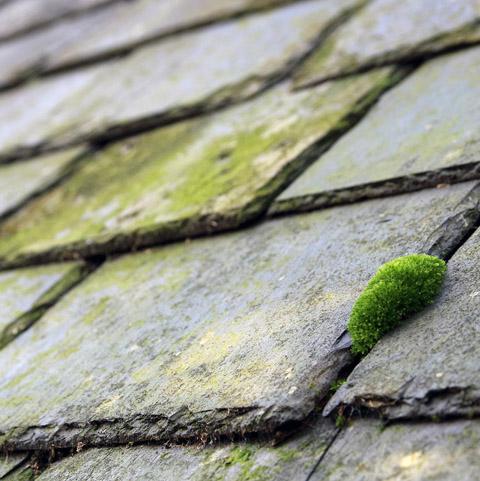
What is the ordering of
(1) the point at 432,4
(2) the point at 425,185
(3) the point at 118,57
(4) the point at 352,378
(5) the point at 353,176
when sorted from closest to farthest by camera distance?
(4) the point at 352,378 → (2) the point at 425,185 → (5) the point at 353,176 → (1) the point at 432,4 → (3) the point at 118,57

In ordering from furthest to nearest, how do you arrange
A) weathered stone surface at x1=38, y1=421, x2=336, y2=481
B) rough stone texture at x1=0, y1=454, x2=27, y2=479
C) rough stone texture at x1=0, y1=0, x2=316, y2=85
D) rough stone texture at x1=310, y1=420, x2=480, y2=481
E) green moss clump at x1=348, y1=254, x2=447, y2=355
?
rough stone texture at x1=0, y1=0, x2=316, y2=85 < rough stone texture at x1=0, y1=454, x2=27, y2=479 < green moss clump at x1=348, y1=254, x2=447, y2=355 < weathered stone surface at x1=38, y1=421, x2=336, y2=481 < rough stone texture at x1=310, y1=420, x2=480, y2=481

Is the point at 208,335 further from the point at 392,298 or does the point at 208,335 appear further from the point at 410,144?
the point at 410,144

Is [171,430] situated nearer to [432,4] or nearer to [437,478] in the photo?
[437,478]

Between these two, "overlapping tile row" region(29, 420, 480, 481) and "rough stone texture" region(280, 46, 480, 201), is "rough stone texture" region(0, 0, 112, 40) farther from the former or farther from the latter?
"overlapping tile row" region(29, 420, 480, 481)

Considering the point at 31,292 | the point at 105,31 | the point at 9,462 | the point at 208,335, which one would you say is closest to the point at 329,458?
the point at 208,335

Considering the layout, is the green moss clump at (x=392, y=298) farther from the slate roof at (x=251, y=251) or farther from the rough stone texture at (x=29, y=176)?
the rough stone texture at (x=29, y=176)

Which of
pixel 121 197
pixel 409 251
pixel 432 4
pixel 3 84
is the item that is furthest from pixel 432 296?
pixel 3 84

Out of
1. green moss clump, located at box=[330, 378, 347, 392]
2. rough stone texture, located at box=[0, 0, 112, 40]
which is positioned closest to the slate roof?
green moss clump, located at box=[330, 378, 347, 392]
